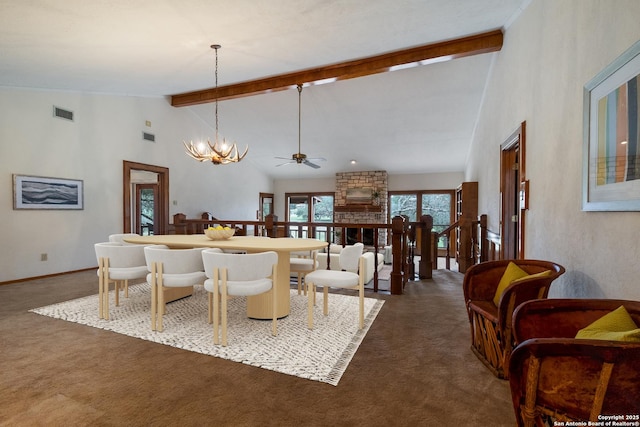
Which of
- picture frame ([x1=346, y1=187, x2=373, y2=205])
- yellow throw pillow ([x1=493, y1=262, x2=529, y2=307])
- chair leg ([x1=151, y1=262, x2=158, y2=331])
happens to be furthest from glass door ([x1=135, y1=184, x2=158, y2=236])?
yellow throw pillow ([x1=493, y1=262, x2=529, y2=307])

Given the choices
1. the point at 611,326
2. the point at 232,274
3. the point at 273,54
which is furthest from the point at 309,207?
the point at 611,326

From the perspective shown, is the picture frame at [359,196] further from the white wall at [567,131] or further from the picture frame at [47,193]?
the picture frame at [47,193]

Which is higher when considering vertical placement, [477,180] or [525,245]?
[477,180]

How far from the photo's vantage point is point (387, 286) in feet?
15.9

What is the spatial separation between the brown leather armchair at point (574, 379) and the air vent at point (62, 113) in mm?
6497

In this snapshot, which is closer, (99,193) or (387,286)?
(387,286)

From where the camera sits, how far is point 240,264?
95.4 inches

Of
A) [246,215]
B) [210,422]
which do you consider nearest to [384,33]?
[210,422]

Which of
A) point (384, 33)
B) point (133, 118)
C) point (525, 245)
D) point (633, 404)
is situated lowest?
point (633, 404)

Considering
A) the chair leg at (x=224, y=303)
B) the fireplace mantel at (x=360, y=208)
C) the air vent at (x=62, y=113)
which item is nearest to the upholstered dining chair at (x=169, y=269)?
the chair leg at (x=224, y=303)

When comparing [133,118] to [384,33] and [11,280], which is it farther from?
[384,33]

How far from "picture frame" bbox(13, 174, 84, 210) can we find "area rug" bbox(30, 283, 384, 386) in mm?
2121

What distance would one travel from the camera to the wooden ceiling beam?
4.16m

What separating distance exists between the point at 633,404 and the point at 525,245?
236 cm
